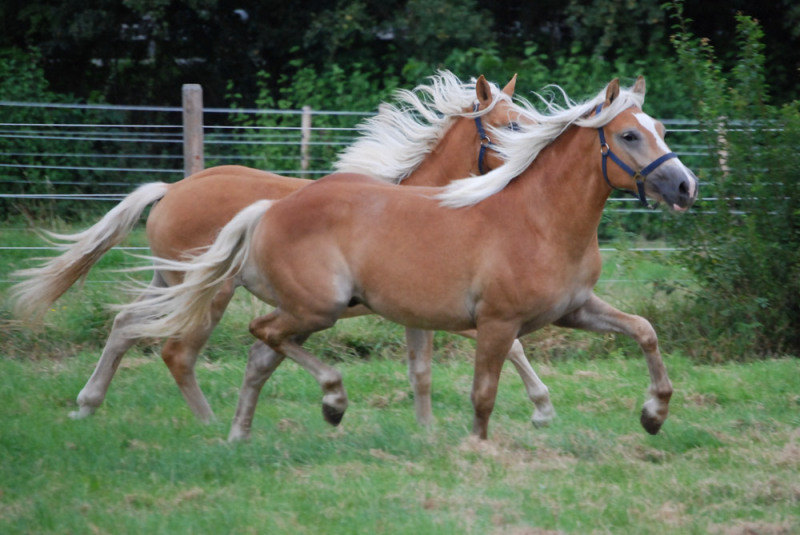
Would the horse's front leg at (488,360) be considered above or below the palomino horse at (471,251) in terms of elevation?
below

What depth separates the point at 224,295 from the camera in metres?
6.12

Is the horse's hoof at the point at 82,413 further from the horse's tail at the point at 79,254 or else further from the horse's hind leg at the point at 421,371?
the horse's hind leg at the point at 421,371

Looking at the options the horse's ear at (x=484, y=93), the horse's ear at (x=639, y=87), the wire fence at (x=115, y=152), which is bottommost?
the wire fence at (x=115, y=152)

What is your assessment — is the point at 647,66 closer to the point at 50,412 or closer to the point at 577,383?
the point at 577,383

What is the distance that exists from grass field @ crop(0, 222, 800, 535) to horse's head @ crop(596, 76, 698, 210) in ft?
4.30

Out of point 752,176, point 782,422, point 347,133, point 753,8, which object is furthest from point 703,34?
point 782,422

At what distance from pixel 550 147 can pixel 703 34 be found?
435 inches

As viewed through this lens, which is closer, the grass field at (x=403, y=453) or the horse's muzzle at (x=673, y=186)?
the grass field at (x=403, y=453)

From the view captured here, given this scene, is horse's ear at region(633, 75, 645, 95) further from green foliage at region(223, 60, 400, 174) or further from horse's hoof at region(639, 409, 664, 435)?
green foliage at region(223, 60, 400, 174)

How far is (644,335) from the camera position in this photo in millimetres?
5223

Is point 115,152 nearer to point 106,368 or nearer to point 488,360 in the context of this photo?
point 106,368

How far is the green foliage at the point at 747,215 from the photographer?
24.6ft

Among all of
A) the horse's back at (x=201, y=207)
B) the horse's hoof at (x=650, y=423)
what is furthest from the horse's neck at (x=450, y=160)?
the horse's hoof at (x=650, y=423)

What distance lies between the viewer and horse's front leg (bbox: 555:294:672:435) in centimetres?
518
